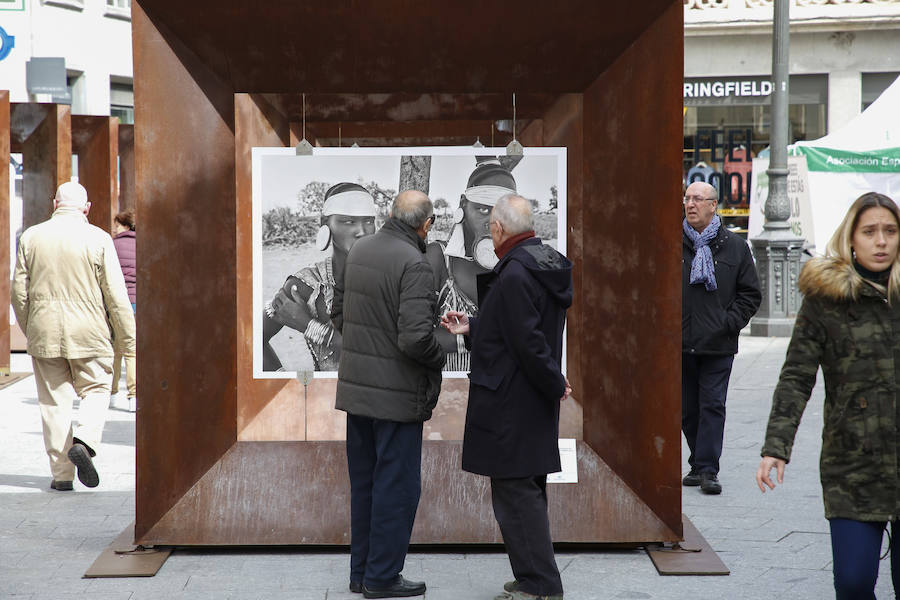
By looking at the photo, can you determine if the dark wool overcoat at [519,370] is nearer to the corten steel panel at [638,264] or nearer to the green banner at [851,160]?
the corten steel panel at [638,264]

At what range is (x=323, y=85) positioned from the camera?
5852mm

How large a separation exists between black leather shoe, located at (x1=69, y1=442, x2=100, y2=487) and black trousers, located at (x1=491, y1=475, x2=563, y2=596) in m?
3.08

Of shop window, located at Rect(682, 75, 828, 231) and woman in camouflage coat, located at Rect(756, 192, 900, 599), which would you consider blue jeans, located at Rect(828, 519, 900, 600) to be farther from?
shop window, located at Rect(682, 75, 828, 231)

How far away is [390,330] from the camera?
16.0ft

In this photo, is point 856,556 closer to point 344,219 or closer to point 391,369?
point 391,369

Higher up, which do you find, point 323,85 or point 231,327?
point 323,85

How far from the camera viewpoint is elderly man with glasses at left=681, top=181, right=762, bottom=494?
7.14 m

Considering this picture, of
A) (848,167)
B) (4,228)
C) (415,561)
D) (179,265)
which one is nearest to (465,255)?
(179,265)

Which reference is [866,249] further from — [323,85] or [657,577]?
[323,85]

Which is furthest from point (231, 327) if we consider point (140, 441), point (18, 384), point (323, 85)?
point (18, 384)

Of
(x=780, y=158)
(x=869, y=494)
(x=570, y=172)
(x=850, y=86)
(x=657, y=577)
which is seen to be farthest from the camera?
(x=850, y=86)

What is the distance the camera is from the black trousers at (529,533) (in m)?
4.73

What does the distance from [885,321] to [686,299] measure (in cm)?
355

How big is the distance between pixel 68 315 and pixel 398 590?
125 inches
